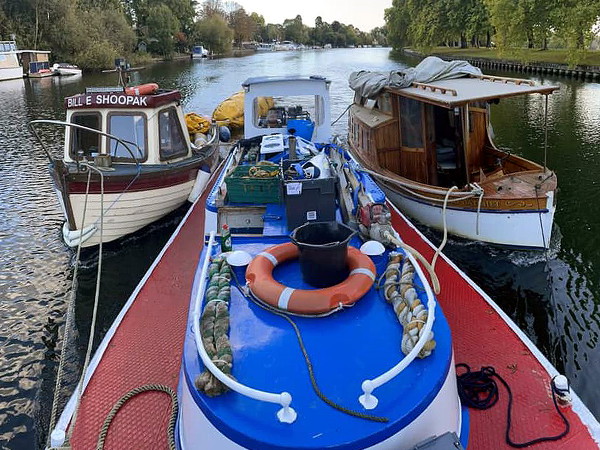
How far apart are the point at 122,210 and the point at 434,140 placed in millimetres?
7639

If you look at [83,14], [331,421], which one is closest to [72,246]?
[331,421]

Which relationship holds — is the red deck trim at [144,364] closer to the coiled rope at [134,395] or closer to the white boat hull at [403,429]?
the coiled rope at [134,395]

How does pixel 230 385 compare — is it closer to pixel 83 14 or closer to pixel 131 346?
pixel 131 346

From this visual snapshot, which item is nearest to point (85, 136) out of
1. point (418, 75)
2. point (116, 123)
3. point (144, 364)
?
point (116, 123)

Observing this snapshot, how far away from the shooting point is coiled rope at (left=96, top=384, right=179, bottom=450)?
4716 millimetres

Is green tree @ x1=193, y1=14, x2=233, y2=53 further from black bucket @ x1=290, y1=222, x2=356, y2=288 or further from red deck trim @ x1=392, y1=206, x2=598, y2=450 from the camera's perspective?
black bucket @ x1=290, y1=222, x2=356, y2=288

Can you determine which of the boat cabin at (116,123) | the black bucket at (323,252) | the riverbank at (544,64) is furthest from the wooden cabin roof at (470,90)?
the riverbank at (544,64)

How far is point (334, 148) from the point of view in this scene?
11.2 meters

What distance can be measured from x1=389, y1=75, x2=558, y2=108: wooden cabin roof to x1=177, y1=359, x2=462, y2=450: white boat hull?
6.89 metres

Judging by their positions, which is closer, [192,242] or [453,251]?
[192,242]

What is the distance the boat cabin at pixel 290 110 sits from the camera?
12031 mm

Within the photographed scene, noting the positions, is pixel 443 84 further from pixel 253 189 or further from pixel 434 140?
pixel 253 189

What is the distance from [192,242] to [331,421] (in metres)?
7.05

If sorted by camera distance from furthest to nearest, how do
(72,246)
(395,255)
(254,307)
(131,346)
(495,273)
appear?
(72,246) < (495,273) < (131,346) < (395,255) < (254,307)
